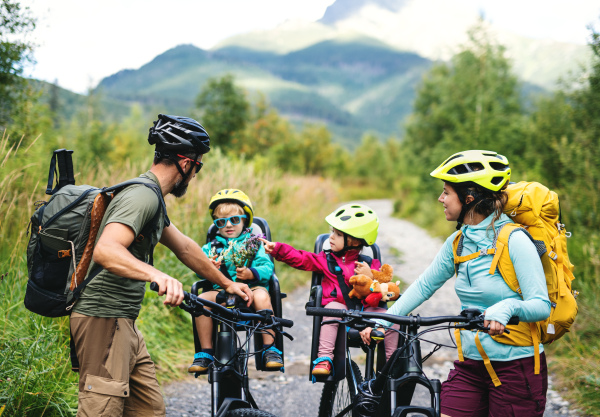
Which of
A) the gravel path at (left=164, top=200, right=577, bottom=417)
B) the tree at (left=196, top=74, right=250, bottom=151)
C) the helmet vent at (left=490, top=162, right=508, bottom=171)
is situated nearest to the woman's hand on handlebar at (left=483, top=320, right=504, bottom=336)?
the helmet vent at (left=490, top=162, right=508, bottom=171)

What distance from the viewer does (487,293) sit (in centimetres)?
246

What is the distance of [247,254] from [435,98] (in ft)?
104

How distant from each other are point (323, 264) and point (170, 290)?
5.77 feet

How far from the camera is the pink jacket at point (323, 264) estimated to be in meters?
3.57

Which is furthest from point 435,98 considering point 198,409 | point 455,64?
point 198,409

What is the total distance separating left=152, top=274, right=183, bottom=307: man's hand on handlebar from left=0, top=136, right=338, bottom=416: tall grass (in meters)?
1.70

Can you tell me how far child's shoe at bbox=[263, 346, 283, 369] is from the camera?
3.24m

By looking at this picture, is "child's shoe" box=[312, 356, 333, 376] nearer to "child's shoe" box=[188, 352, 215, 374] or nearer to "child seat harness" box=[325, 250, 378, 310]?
"child seat harness" box=[325, 250, 378, 310]

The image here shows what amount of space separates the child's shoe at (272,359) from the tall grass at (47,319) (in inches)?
59.9

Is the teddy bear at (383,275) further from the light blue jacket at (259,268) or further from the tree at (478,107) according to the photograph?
the tree at (478,107)

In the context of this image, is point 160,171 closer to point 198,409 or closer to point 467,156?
point 467,156

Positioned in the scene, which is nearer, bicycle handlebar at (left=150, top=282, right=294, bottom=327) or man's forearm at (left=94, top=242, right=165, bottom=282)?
man's forearm at (left=94, top=242, right=165, bottom=282)

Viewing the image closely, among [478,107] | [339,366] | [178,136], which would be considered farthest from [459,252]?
[478,107]

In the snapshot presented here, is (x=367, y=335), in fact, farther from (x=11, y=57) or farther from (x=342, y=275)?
(x=11, y=57)
